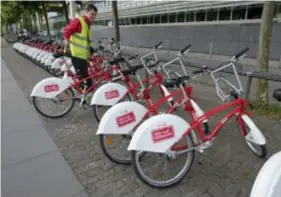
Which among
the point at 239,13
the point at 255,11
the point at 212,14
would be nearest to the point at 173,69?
the point at 255,11

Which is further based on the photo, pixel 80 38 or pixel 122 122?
pixel 80 38

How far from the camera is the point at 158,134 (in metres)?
2.36

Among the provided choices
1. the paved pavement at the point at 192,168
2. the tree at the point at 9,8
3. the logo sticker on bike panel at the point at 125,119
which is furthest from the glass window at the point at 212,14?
the tree at the point at 9,8

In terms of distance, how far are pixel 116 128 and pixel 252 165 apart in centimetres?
164

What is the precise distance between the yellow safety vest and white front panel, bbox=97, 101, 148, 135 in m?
2.33

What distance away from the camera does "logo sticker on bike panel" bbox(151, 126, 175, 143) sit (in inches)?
92.8

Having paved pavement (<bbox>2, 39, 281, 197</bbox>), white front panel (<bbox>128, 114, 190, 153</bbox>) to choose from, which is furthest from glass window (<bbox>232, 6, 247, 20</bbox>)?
white front panel (<bbox>128, 114, 190, 153</bbox>)

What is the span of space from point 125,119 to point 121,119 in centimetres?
5

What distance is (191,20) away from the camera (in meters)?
12.7

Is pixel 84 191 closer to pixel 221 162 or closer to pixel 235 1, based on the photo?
pixel 221 162

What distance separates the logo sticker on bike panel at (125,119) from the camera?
2.79 meters

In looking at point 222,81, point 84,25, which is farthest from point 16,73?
point 222,81

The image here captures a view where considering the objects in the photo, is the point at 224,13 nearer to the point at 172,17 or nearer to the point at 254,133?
the point at 172,17

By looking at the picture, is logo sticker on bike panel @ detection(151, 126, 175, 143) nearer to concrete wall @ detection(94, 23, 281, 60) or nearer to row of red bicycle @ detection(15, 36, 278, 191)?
row of red bicycle @ detection(15, 36, 278, 191)
